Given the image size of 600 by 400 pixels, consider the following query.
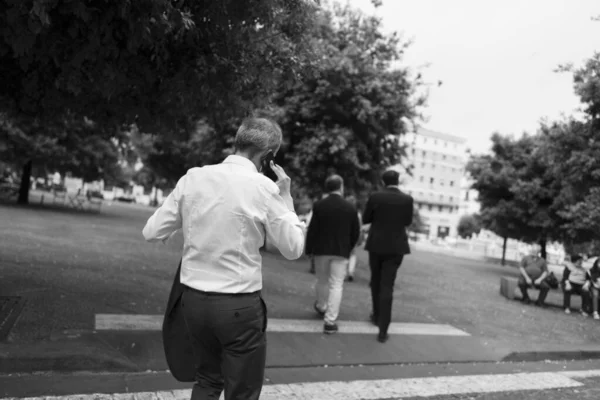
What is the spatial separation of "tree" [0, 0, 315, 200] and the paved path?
2638 millimetres

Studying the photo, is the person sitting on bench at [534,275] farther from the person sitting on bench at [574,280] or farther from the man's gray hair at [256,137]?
the man's gray hair at [256,137]

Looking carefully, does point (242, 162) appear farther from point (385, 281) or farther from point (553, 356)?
point (553, 356)

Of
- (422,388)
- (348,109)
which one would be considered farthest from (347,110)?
(422,388)

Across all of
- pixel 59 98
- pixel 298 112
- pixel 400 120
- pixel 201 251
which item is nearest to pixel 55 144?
pixel 298 112

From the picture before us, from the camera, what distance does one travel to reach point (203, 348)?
260 centimetres

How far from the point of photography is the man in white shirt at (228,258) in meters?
2.45

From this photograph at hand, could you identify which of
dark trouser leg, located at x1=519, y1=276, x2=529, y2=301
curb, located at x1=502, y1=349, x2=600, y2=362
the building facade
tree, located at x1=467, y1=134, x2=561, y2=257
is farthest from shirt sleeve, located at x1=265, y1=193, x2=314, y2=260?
the building facade

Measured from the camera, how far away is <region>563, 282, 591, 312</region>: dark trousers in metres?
10.8

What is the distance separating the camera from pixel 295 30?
20.8ft

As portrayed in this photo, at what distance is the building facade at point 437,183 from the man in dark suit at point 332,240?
86.9 m

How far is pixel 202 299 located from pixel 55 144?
2468cm

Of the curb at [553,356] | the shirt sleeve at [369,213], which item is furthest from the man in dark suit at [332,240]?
the curb at [553,356]

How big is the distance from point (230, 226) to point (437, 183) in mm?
96047

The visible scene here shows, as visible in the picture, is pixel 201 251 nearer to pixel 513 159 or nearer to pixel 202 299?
pixel 202 299
